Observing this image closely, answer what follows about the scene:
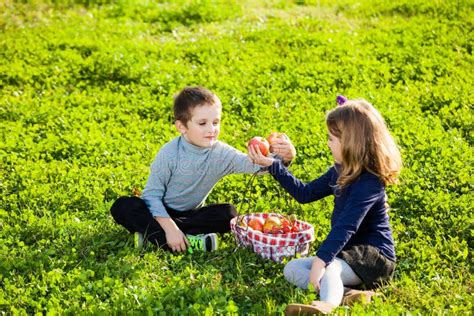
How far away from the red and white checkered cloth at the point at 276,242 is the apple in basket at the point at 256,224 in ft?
0.41

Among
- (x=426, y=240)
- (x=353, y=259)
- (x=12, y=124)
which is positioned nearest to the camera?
(x=353, y=259)

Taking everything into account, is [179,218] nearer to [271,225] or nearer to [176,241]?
[176,241]

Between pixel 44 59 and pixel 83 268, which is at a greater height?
pixel 44 59

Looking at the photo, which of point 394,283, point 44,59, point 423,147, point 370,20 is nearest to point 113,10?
point 44,59

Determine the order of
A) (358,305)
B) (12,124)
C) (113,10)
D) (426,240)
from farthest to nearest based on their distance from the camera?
(113,10) → (12,124) → (426,240) → (358,305)

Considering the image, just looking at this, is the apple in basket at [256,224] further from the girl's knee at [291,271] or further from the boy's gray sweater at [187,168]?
the girl's knee at [291,271]

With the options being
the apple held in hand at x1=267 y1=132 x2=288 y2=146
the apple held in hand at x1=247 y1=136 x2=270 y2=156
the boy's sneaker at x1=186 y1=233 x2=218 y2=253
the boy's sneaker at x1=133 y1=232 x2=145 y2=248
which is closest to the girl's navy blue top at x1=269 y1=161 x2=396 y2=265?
the apple held in hand at x1=247 y1=136 x2=270 y2=156

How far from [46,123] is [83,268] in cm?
338

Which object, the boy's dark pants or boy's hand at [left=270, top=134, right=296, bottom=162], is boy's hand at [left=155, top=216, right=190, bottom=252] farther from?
boy's hand at [left=270, top=134, right=296, bottom=162]

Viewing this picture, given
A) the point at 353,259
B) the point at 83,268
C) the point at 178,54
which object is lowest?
the point at 83,268

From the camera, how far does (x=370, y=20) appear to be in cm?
1204

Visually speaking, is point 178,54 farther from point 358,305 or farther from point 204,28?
point 358,305

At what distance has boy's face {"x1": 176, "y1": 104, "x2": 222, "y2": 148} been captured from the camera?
574 centimetres

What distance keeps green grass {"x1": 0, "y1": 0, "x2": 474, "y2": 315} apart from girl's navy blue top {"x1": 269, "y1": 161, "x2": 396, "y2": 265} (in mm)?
335
